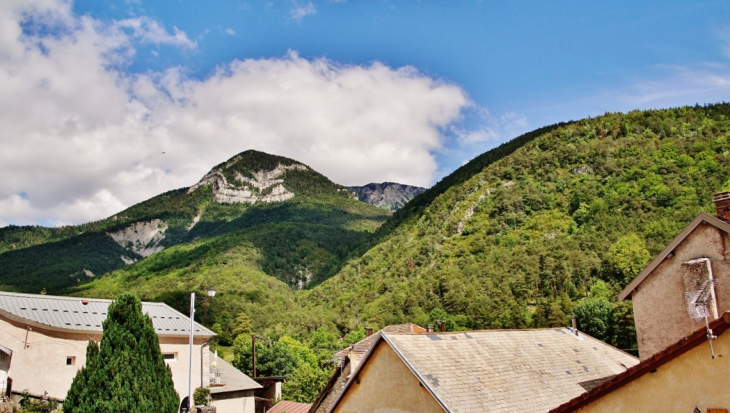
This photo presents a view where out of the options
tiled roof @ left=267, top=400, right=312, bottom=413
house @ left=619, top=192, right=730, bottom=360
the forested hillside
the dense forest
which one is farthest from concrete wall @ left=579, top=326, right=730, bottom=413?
the dense forest

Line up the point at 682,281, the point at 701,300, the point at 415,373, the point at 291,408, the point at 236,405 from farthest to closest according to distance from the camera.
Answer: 1. the point at 236,405
2. the point at 291,408
3. the point at 415,373
4. the point at 682,281
5. the point at 701,300

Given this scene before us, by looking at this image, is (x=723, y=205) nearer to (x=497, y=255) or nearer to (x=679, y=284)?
(x=679, y=284)

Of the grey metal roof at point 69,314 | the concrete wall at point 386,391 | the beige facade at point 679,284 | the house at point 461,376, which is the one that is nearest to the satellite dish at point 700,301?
the beige facade at point 679,284

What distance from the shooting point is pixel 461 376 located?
14.8 meters

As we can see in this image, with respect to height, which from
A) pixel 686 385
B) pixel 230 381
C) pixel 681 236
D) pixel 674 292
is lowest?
pixel 230 381

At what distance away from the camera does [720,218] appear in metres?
12.9

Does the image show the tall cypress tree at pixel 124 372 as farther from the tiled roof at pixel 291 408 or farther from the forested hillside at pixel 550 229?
the forested hillside at pixel 550 229

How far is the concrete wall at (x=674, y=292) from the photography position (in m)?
12.6

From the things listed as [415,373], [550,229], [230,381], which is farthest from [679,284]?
[550,229]

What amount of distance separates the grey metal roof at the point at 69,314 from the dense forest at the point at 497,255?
1700 inches

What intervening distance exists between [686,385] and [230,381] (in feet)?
92.8

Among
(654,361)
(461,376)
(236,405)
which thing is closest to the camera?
(654,361)

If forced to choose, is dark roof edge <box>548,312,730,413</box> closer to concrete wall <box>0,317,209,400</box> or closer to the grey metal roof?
the grey metal roof

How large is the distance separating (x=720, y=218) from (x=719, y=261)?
3.51ft
